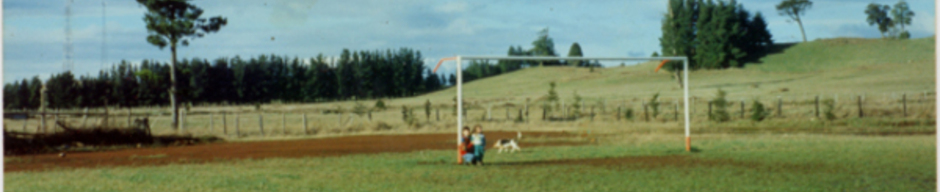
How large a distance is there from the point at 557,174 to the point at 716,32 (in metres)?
60.3

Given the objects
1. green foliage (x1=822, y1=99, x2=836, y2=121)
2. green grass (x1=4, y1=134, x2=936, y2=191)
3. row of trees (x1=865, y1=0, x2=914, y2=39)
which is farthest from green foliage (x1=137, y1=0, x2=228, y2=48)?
row of trees (x1=865, y1=0, x2=914, y2=39)

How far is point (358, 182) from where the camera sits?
11867 mm

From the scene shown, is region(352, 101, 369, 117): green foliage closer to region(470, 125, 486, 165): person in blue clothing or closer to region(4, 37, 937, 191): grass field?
region(4, 37, 937, 191): grass field

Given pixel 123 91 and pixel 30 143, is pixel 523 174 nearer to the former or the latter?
pixel 30 143

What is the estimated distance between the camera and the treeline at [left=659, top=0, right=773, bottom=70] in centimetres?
6531

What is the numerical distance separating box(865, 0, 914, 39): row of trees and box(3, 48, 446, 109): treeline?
44.9 m

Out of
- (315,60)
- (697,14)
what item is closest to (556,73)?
(697,14)

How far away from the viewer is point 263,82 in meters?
55.3

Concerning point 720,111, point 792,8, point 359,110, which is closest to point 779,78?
point 792,8

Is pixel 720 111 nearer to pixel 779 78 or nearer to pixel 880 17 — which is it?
pixel 779 78

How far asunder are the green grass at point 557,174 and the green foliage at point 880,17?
58979 millimetres

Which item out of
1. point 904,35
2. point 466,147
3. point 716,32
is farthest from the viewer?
point 904,35

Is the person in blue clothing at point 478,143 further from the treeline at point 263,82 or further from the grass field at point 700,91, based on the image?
the treeline at point 263,82

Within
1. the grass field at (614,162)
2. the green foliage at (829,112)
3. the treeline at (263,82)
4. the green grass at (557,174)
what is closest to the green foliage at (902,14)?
the grass field at (614,162)
